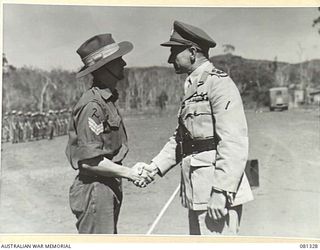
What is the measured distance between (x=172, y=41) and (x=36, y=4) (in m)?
0.45

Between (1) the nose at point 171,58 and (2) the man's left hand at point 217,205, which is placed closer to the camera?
(2) the man's left hand at point 217,205

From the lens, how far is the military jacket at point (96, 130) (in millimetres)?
1129

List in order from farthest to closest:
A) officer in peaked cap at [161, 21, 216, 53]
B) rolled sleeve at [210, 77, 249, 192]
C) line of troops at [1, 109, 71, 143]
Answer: line of troops at [1, 109, 71, 143] → officer in peaked cap at [161, 21, 216, 53] → rolled sleeve at [210, 77, 249, 192]

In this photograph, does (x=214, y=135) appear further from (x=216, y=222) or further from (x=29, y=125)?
(x=29, y=125)

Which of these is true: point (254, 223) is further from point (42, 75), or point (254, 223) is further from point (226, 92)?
point (42, 75)

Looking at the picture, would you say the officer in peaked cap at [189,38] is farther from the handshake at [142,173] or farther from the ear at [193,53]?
the handshake at [142,173]

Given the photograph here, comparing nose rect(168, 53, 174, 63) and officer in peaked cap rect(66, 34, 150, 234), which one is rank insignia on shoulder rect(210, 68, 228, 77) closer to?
nose rect(168, 53, 174, 63)

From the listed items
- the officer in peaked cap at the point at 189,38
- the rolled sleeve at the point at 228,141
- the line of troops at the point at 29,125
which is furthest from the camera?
the line of troops at the point at 29,125

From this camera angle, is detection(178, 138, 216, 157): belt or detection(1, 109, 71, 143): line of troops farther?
detection(1, 109, 71, 143): line of troops

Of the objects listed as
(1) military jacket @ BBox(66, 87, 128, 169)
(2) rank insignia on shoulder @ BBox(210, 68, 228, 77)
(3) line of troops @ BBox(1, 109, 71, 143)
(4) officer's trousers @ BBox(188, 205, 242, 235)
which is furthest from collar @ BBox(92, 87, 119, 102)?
(4) officer's trousers @ BBox(188, 205, 242, 235)

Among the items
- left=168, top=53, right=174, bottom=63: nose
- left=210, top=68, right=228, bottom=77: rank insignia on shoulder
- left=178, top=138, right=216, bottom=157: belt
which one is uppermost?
left=168, top=53, right=174, bottom=63: nose

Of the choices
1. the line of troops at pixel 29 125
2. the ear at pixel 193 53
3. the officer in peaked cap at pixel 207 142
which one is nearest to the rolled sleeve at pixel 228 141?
the officer in peaked cap at pixel 207 142

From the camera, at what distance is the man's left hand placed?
109 centimetres

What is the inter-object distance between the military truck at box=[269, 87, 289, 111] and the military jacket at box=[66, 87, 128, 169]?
440mm
